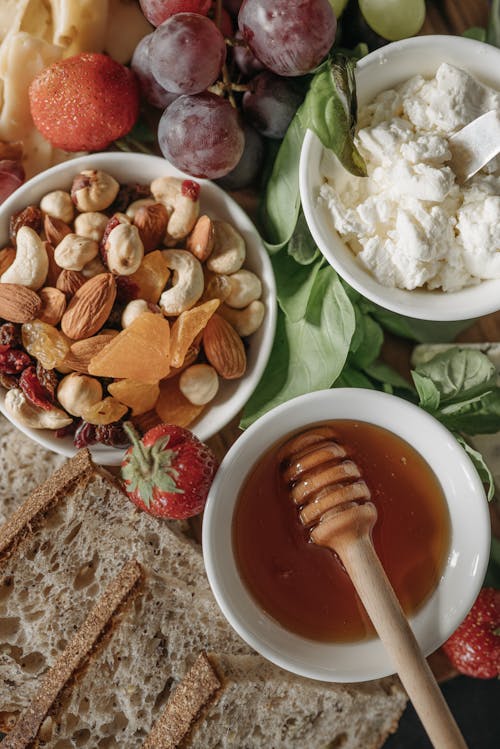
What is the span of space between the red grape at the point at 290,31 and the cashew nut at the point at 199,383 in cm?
51

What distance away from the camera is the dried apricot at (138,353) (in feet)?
4.09

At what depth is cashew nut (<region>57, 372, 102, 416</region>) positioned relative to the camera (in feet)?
4.22

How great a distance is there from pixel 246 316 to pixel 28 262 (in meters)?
0.38

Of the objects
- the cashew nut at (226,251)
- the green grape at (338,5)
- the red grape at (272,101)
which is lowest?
the cashew nut at (226,251)

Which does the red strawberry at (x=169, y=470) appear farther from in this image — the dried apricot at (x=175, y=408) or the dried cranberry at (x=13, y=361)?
the dried cranberry at (x=13, y=361)

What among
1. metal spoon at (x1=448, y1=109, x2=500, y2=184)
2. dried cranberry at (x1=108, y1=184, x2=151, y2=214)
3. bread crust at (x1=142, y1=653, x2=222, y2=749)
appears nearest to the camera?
metal spoon at (x1=448, y1=109, x2=500, y2=184)

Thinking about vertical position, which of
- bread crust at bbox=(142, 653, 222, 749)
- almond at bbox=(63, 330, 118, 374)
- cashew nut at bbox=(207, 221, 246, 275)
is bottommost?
bread crust at bbox=(142, 653, 222, 749)

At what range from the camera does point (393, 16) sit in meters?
1.32

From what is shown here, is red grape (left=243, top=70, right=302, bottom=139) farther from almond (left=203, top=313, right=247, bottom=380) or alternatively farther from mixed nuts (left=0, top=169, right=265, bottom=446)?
almond (left=203, top=313, right=247, bottom=380)

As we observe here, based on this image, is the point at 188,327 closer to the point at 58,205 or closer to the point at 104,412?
the point at 104,412

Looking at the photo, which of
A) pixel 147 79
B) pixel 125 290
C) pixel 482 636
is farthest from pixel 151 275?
pixel 482 636

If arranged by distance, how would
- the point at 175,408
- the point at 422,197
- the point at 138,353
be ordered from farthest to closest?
1. the point at 175,408
2. the point at 138,353
3. the point at 422,197

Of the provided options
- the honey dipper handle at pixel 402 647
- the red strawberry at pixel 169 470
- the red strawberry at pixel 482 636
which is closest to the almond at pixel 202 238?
the red strawberry at pixel 169 470

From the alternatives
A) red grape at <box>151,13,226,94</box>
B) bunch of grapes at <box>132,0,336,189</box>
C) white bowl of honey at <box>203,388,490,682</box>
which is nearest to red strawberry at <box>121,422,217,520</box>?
white bowl of honey at <box>203,388,490,682</box>
